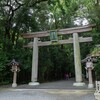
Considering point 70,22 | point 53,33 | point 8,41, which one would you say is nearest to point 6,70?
point 8,41

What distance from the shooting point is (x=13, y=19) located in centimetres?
1795

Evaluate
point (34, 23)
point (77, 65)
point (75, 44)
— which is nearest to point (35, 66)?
point (77, 65)

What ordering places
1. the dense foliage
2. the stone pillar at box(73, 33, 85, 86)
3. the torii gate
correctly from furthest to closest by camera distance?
1. the dense foliage
2. the torii gate
3. the stone pillar at box(73, 33, 85, 86)

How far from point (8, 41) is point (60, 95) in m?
8.56

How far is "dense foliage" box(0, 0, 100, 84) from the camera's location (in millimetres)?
15781

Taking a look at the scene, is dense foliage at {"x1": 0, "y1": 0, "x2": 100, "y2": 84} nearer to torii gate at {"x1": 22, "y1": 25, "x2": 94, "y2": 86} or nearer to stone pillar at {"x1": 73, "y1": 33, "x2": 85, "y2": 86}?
torii gate at {"x1": 22, "y1": 25, "x2": 94, "y2": 86}

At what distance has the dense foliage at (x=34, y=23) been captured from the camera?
15.8 m

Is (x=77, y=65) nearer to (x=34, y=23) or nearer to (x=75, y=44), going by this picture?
(x=75, y=44)

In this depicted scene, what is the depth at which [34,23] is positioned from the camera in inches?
746

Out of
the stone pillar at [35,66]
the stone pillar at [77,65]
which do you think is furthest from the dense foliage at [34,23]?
the stone pillar at [77,65]

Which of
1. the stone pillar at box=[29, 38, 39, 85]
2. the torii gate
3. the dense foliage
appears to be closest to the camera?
the torii gate

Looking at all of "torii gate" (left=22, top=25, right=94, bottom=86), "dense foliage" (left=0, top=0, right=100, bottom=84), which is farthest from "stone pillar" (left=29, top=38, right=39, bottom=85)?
"dense foliage" (left=0, top=0, right=100, bottom=84)

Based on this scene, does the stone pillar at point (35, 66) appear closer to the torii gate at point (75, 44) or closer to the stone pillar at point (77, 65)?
the torii gate at point (75, 44)

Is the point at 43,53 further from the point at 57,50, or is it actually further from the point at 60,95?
the point at 60,95
